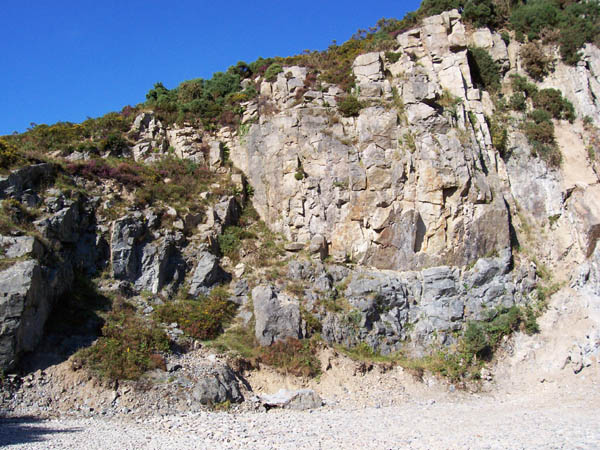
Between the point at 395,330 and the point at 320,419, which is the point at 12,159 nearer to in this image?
the point at 320,419

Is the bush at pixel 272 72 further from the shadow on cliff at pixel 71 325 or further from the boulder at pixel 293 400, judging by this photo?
the boulder at pixel 293 400

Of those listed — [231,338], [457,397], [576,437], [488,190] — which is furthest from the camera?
[488,190]

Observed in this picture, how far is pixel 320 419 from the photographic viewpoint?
42.6 feet

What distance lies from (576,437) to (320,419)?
6899 mm

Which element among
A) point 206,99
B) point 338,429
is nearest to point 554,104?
point 206,99

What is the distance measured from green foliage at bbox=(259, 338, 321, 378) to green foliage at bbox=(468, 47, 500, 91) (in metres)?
18.8

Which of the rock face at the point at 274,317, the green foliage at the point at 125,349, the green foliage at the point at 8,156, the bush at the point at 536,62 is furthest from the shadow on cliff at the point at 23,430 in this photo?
the bush at the point at 536,62

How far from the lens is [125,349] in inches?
575

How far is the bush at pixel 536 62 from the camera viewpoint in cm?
2514

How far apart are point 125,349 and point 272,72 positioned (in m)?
18.7

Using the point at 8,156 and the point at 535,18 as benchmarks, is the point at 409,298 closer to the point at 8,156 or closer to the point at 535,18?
the point at 8,156

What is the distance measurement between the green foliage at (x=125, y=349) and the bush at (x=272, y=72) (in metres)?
16.8

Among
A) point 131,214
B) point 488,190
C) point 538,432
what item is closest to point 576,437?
point 538,432

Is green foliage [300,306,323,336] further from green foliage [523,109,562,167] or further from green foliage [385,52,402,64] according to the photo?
green foliage [385,52,402,64]
